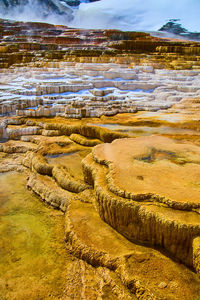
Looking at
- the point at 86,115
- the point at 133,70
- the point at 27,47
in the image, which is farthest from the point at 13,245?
the point at 27,47

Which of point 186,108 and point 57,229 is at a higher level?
point 186,108

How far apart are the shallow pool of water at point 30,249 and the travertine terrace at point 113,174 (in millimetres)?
36

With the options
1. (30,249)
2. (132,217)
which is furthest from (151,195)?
(30,249)

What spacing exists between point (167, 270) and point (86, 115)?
5.56m

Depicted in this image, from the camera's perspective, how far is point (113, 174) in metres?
3.23

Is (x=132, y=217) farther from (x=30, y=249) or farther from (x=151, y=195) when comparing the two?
(x=30, y=249)

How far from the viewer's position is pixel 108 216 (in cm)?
300

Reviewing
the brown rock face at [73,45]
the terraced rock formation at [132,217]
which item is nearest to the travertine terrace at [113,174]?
the terraced rock formation at [132,217]

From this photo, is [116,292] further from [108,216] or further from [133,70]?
[133,70]

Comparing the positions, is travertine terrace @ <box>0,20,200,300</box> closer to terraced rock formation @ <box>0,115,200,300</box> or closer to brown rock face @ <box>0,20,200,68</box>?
terraced rock formation @ <box>0,115,200,300</box>

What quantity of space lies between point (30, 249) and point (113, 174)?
4.24 feet

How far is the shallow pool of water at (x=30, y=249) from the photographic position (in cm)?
253

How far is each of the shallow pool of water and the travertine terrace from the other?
0.04 metres

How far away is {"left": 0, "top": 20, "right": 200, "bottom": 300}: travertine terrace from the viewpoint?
8.10 ft
